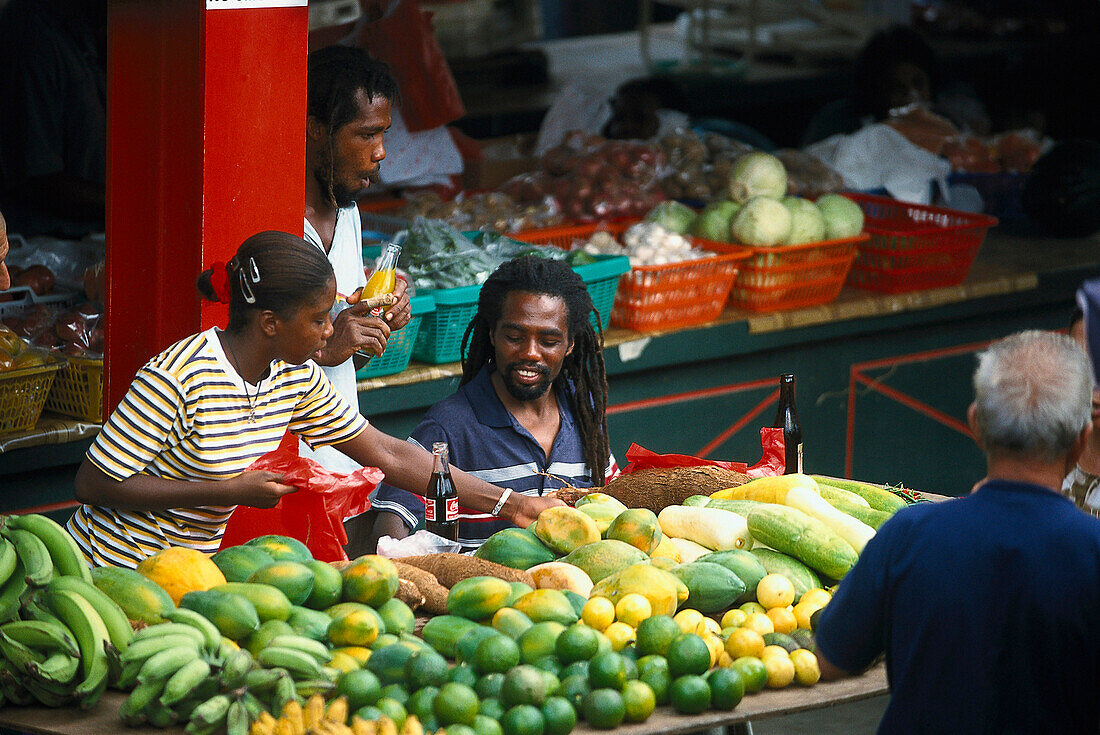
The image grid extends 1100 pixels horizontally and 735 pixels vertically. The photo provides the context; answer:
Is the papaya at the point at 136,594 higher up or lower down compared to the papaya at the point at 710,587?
higher up

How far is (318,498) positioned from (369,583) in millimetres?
584

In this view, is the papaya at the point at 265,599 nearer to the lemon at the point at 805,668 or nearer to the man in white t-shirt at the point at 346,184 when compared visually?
the lemon at the point at 805,668

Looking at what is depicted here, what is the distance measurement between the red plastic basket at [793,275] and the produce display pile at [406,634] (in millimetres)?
2952

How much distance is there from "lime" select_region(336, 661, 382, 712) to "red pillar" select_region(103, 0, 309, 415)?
1.57 metres

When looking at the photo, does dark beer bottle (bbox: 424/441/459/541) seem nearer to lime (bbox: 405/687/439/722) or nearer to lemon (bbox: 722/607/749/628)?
lemon (bbox: 722/607/749/628)

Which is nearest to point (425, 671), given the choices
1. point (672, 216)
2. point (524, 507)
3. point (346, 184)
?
point (524, 507)

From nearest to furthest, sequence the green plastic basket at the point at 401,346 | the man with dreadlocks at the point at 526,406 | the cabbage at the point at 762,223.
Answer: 1. the man with dreadlocks at the point at 526,406
2. the green plastic basket at the point at 401,346
3. the cabbage at the point at 762,223

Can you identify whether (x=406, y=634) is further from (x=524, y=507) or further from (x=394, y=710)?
(x=524, y=507)

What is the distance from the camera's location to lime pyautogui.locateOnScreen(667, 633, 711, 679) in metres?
2.37

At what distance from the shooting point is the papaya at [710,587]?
8.82ft

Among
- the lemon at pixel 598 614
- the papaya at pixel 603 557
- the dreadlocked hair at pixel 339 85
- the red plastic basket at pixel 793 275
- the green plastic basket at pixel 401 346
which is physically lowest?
the lemon at pixel 598 614

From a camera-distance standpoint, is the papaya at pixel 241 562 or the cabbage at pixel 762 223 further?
the cabbage at pixel 762 223

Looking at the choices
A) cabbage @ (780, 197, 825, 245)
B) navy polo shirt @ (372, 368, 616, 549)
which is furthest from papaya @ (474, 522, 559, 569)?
cabbage @ (780, 197, 825, 245)

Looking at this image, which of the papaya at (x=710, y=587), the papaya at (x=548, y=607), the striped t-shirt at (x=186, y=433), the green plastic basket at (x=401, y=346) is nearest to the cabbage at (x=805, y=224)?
the green plastic basket at (x=401, y=346)
